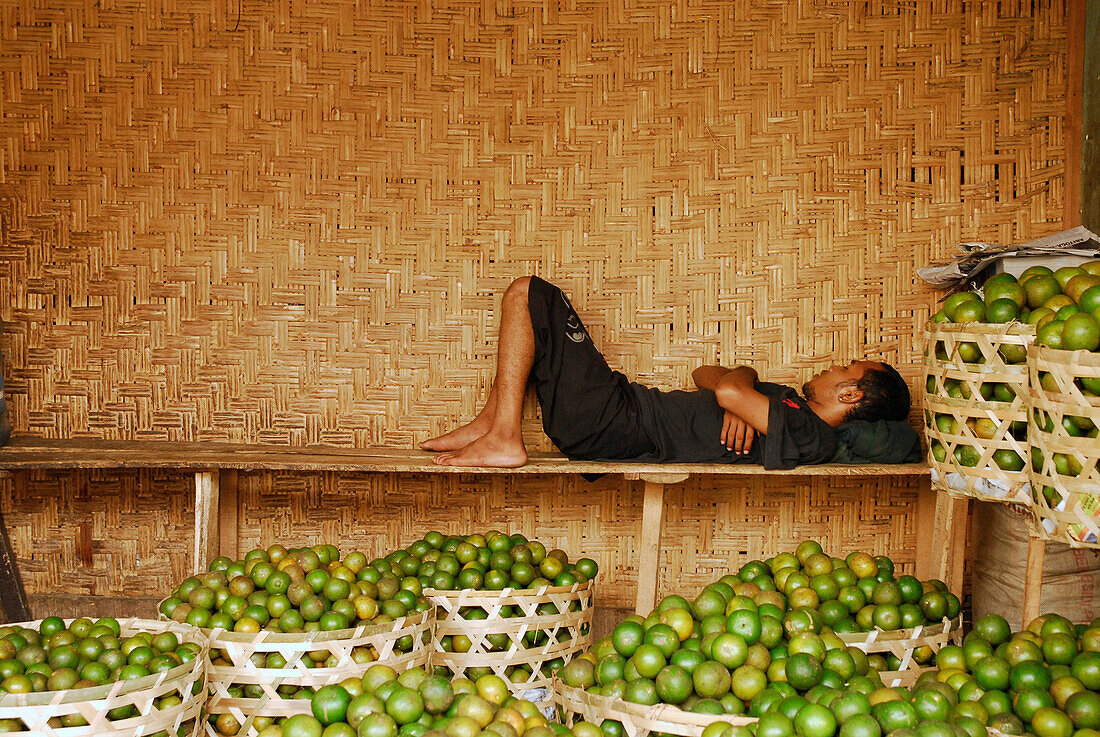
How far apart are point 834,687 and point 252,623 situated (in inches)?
53.7

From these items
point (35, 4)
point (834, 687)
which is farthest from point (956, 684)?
point (35, 4)

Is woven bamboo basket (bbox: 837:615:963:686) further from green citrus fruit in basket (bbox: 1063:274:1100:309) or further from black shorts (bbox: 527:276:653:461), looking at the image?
black shorts (bbox: 527:276:653:461)

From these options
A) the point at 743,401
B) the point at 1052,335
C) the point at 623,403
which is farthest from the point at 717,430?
the point at 1052,335

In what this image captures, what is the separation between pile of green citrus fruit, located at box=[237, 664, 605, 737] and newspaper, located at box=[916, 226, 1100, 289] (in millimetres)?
2070

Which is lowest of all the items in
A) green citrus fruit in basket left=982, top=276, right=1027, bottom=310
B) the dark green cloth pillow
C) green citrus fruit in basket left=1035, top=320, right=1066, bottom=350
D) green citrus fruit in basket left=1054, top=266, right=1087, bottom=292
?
the dark green cloth pillow

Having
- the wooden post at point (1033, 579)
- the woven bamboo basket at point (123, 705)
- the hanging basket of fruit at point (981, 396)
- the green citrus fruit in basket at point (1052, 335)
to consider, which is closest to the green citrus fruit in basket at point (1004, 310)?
the hanging basket of fruit at point (981, 396)

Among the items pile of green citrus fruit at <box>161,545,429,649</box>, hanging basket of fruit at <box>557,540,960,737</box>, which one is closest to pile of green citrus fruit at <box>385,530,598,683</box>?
pile of green citrus fruit at <box>161,545,429,649</box>

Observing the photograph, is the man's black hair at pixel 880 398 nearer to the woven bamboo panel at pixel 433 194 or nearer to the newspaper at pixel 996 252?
the woven bamboo panel at pixel 433 194

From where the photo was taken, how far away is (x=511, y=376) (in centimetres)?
329

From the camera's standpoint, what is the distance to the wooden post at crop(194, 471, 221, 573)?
9.99ft

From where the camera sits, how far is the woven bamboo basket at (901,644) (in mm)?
2051

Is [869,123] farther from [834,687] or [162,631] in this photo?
[162,631]

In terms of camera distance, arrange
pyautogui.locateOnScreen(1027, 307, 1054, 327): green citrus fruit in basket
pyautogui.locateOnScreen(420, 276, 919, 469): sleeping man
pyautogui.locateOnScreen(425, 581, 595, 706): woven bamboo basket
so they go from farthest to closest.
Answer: pyautogui.locateOnScreen(420, 276, 919, 469): sleeping man, pyautogui.locateOnScreen(425, 581, 595, 706): woven bamboo basket, pyautogui.locateOnScreen(1027, 307, 1054, 327): green citrus fruit in basket

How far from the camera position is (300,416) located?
359 cm
